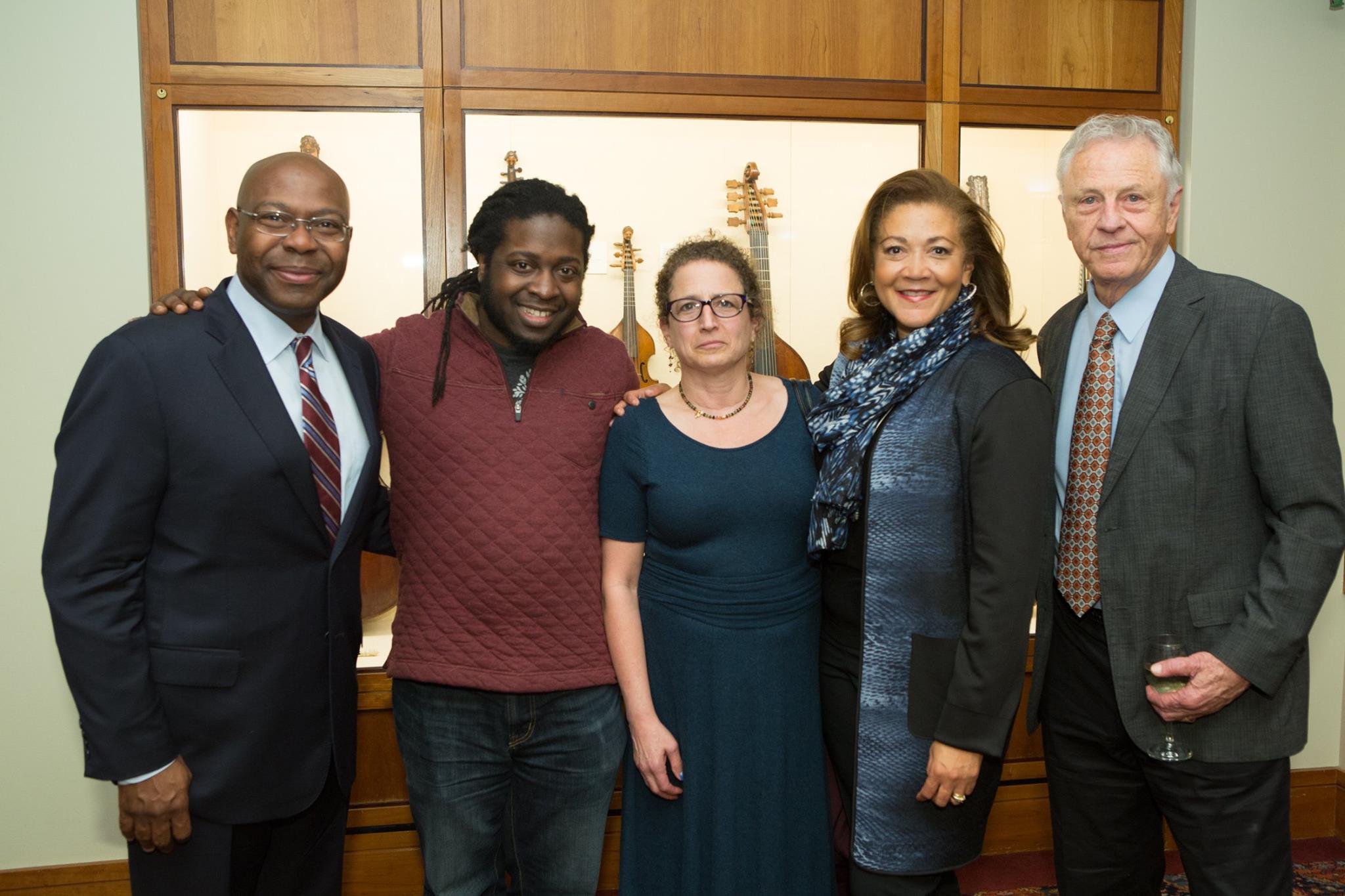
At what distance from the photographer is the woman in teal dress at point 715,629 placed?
1754 millimetres

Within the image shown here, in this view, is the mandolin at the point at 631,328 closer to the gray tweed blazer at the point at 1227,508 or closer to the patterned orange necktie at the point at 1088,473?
the patterned orange necktie at the point at 1088,473

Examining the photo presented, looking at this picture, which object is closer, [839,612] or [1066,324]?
[839,612]

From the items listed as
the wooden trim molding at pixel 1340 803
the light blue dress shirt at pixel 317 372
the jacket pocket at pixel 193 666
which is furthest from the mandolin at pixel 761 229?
the wooden trim molding at pixel 1340 803

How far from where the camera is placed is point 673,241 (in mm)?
2984

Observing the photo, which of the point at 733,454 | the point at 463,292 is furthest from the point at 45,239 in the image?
the point at 733,454

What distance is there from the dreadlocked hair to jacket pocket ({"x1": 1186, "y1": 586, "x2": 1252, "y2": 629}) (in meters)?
1.27

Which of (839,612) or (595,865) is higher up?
(839,612)

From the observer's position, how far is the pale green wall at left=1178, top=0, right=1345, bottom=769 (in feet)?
9.47

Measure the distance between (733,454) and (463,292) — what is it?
2.16ft

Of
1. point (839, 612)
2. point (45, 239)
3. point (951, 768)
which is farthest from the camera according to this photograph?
point (45, 239)

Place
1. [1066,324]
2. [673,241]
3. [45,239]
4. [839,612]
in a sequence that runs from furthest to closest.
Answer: [673,241], [45,239], [1066,324], [839,612]

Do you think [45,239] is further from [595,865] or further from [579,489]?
[595,865]

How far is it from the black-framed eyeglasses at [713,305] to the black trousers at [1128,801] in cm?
83

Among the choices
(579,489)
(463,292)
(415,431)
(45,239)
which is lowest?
(579,489)
